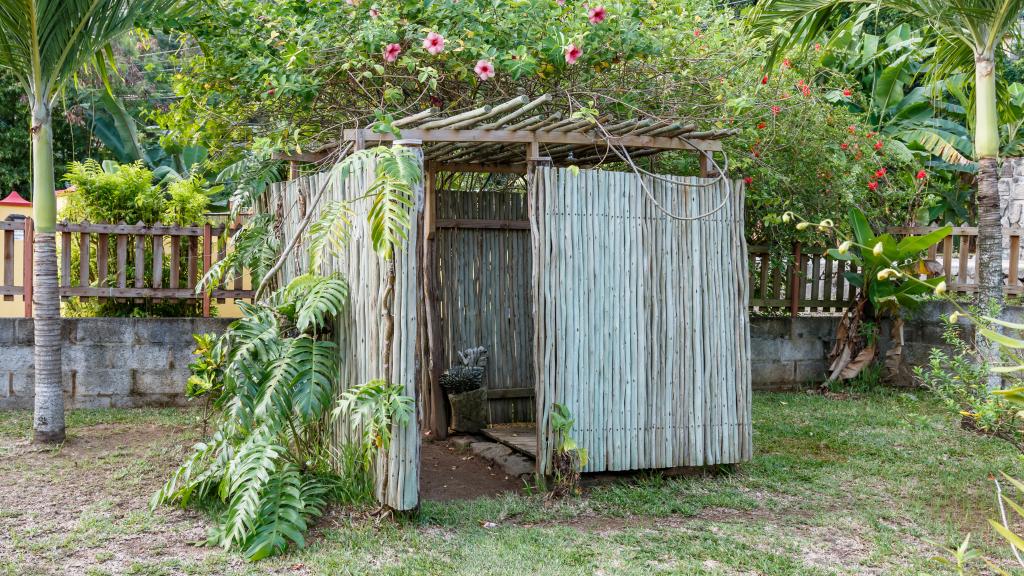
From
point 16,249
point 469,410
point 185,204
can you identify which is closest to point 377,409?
point 469,410

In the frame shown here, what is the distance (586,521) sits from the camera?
17.1ft

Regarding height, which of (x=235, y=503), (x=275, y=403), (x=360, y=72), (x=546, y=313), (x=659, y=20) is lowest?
(x=235, y=503)

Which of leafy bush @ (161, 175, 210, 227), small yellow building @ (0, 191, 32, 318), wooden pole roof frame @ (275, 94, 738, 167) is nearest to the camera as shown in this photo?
wooden pole roof frame @ (275, 94, 738, 167)

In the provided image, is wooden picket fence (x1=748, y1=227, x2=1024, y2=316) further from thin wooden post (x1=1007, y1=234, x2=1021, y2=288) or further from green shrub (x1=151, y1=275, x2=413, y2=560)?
green shrub (x1=151, y1=275, x2=413, y2=560)

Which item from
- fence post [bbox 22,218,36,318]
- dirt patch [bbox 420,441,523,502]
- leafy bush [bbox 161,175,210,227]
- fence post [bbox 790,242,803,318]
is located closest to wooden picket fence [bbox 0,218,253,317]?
fence post [bbox 22,218,36,318]

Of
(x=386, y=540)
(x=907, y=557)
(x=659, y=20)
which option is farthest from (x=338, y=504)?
(x=659, y=20)

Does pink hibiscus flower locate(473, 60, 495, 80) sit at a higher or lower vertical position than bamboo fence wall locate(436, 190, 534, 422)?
higher

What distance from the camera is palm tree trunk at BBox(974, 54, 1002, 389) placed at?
6.69 m

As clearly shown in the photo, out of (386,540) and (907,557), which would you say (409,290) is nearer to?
(386,540)

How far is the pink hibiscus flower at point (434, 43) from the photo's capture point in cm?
578

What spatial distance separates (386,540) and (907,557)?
2.77m

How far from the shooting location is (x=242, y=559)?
4375 millimetres

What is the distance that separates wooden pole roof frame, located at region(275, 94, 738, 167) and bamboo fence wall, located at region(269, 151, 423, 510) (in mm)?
423

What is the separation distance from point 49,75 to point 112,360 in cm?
276
